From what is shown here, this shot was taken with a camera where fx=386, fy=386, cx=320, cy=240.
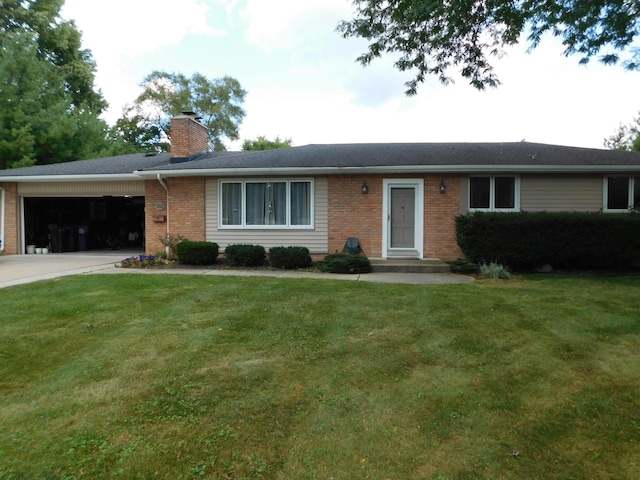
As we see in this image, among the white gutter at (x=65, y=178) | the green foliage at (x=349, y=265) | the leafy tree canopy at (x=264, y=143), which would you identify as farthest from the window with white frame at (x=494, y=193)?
the leafy tree canopy at (x=264, y=143)

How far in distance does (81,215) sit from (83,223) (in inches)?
15.5

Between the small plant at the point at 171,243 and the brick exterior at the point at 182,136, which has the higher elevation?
the brick exterior at the point at 182,136

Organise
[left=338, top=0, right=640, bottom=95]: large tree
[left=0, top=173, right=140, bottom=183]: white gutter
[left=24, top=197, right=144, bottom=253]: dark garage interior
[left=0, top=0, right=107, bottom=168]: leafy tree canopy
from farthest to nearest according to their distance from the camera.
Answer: [left=0, top=0, right=107, bottom=168]: leafy tree canopy < [left=24, top=197, right=144, bottom=253]: dark garage interior < [left=0, top=173, right=140, bottom=183]: white gutter < [left=338, top=0, right=640, bottom=95]: large tree

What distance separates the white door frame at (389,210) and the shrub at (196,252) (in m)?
4.65

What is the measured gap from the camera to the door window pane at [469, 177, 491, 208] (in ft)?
34.2

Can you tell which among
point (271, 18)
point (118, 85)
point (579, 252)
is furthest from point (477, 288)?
point (118, 85)

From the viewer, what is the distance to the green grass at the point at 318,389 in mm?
2348

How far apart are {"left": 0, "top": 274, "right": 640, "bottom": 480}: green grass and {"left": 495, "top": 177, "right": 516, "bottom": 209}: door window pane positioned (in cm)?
479

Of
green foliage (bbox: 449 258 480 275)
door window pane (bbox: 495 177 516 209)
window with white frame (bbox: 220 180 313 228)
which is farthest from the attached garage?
door window pane (bbox: 495 177 516 209)

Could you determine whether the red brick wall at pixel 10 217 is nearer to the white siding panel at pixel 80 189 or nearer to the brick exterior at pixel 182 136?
the white siding panel at pixel 80 189

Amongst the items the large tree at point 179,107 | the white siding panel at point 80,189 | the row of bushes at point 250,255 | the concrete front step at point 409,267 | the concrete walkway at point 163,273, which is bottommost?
the concrete walkway at point 163,273

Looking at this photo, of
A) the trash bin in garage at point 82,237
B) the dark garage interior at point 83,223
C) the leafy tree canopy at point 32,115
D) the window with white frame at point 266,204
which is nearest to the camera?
the window with white frame at point 266,204

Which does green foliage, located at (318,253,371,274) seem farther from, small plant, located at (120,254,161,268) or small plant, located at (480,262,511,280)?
small plant, located at (120,254,161,268)

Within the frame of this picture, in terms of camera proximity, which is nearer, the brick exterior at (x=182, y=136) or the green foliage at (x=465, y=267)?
the green foliage at (x=465, y=267)
